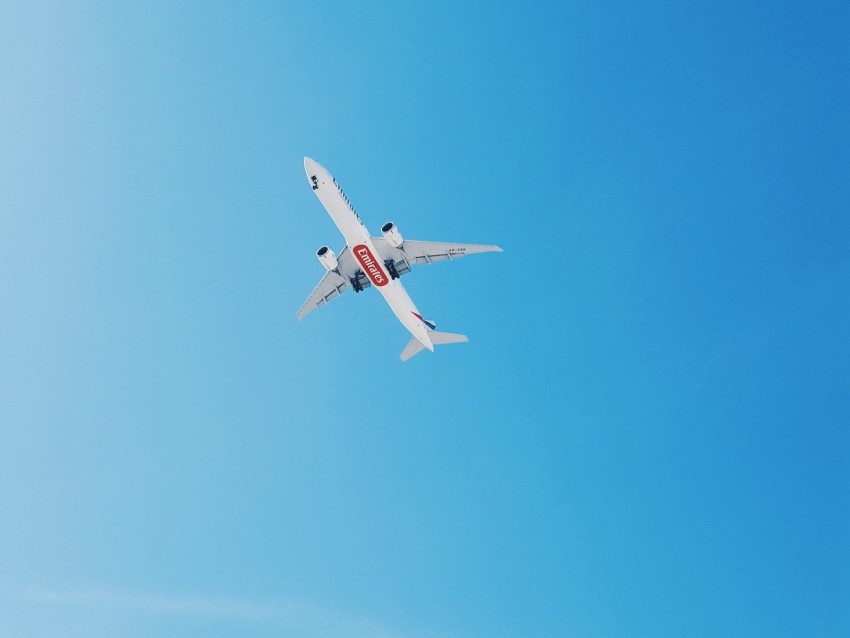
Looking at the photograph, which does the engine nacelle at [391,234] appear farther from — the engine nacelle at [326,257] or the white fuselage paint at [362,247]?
the engine nacelle at [326,257]

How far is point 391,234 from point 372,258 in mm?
2747

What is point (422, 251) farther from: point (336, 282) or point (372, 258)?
point (336, 282)

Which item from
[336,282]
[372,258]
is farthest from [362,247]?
[336,282]

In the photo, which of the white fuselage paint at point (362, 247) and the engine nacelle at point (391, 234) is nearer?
the white fuselage paint at point (362, 247)

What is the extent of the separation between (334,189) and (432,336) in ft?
58.6

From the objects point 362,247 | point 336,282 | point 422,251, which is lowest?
point 362,247

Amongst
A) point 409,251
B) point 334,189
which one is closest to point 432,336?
point 409,251

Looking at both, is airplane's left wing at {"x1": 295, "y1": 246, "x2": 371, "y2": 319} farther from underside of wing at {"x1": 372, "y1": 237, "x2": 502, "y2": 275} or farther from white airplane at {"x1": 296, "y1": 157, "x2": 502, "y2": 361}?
underside of wing at {"x1": 372, "y1": 237, "x2": 502, "y2": 275}

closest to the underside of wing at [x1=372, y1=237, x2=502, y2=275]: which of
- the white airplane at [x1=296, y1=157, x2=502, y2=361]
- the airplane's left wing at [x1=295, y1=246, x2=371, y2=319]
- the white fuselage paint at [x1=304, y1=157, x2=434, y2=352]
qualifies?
the white airplane at [x1=296, y1=157, x2=502, y2=361]

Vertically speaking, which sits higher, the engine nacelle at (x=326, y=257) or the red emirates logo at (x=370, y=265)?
the engine nacelle at (x=326, y=257)

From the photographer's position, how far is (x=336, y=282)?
197 feet

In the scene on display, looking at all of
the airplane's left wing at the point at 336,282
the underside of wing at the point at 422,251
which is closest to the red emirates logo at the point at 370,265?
the underside of wing at the point at 422,251

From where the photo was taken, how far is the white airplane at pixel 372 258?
163ft

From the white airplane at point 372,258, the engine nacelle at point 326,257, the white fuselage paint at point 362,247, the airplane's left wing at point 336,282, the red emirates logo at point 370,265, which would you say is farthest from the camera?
the airplane's left wing at point 336,282
